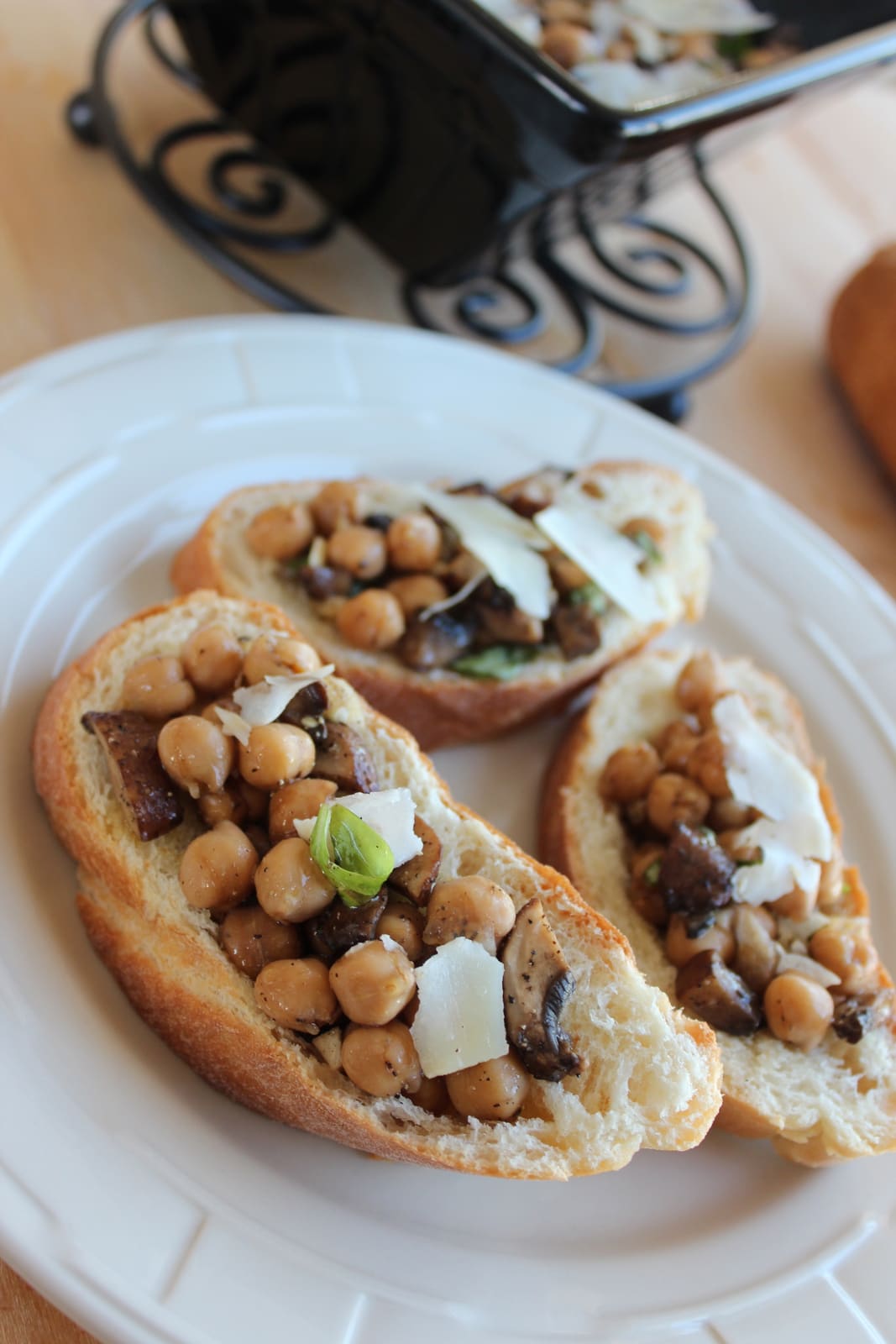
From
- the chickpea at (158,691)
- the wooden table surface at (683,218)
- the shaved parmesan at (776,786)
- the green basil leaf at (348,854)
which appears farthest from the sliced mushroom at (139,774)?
the wooden table surface at (683,218)

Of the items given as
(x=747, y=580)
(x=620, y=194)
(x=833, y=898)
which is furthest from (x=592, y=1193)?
(x=620, y=194)

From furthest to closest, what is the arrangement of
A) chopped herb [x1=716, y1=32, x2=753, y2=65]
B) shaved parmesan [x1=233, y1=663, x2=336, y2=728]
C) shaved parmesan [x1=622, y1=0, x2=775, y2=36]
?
chopped herb [x1=716, y1=32, x2=753, y2=65] → shaved parmesan [x1=622, y1=0, x2=775, y2=36] → shaved parmesan [x1=233, y1=663, x2=336, y2=728]

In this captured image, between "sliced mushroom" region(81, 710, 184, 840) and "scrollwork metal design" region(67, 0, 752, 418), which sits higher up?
"scrollwork metal design" region(67, 0, 752, 418)

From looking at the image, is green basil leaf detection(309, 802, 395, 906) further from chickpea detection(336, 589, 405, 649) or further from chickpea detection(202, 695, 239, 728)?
chickpea detection(336, 589, 405, 649)

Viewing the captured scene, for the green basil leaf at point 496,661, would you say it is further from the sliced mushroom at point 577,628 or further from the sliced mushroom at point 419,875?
the sliced mushroom at point 419,875

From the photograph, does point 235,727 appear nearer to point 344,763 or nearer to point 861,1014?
point 344,763

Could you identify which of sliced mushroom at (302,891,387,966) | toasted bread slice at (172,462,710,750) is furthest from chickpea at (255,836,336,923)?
toasted bread slice at (172,462,710,750)

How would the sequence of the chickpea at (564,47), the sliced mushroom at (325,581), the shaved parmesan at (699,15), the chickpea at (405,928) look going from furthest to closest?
1. the shaved parmesan at (699,15)
2. the chickpea at (564,47)
3. the sliced mushroom at (325,581)
4. the chickpea at (405,928)
